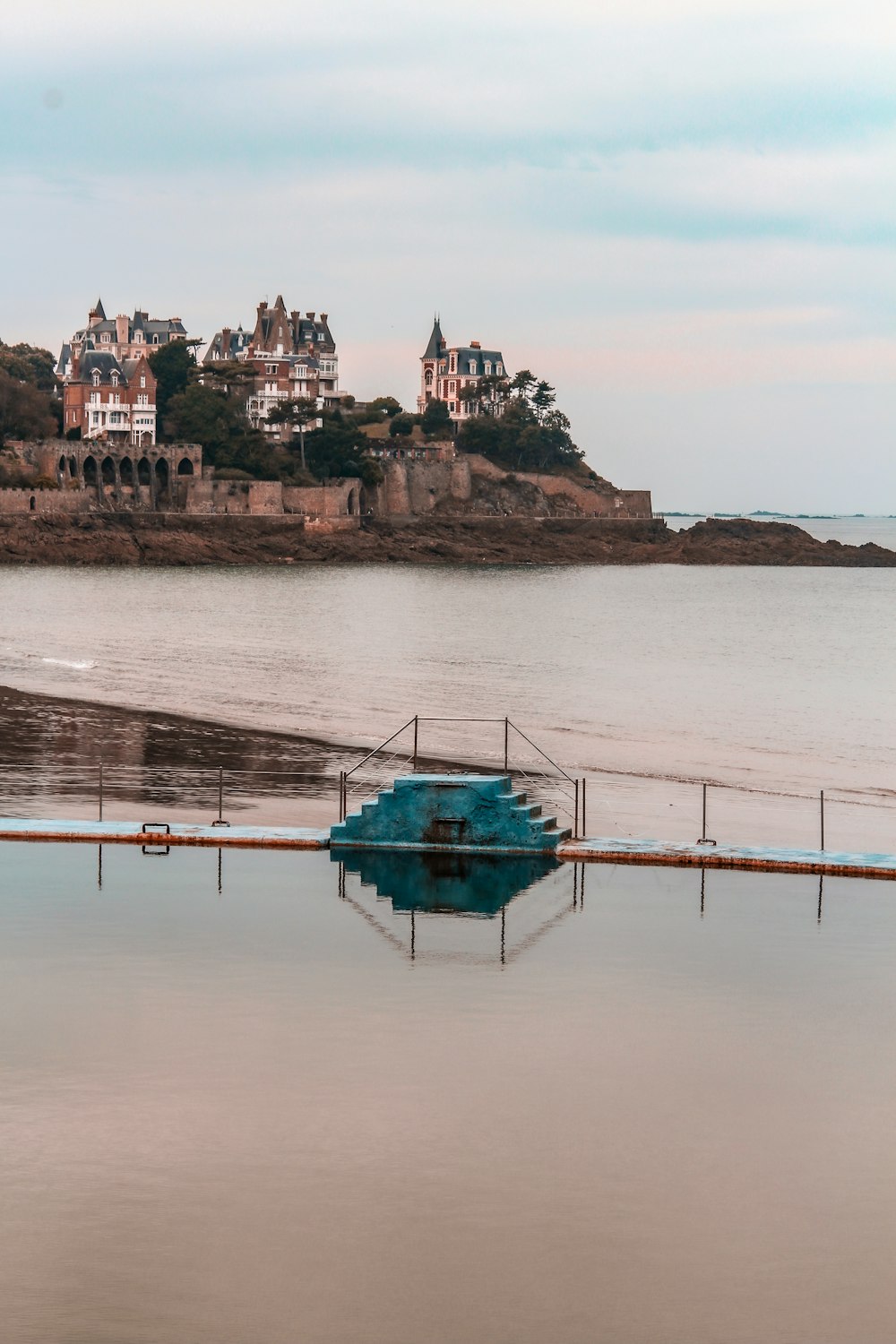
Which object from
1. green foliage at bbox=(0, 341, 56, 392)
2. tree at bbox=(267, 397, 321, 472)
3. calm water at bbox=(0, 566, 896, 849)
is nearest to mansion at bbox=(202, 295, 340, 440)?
tree at bbox=(267, 397, 321, 472)

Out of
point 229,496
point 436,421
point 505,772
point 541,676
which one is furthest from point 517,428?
point 505,772

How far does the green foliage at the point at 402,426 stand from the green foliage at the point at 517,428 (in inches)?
169

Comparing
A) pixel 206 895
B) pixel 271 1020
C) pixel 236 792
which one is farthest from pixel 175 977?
pixel 236 792

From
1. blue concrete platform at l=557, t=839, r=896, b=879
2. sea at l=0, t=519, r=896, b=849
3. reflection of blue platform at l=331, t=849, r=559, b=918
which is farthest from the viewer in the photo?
sea at l=0, t=519, r=896, b=849

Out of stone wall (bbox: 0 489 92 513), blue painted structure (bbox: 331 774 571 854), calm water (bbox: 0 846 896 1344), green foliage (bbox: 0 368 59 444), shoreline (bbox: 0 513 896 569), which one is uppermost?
green foliage (bbox: 0 368 59 444)

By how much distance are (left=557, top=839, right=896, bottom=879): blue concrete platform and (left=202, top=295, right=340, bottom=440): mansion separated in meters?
113

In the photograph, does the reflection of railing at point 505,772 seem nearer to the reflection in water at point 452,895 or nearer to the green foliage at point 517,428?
the reflection in water at point 452,895

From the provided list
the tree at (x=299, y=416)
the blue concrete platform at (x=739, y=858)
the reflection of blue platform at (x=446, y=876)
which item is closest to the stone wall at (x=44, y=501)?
the tree at (x=299, y=416)

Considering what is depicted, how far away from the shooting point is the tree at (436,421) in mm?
141500

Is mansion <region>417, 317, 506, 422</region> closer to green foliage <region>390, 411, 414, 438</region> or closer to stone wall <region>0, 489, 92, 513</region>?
green foliage <region>390, 411, 414, 438</region>

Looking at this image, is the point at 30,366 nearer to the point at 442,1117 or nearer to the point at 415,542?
the point at 415,542

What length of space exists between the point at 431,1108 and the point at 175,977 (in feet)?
11.4

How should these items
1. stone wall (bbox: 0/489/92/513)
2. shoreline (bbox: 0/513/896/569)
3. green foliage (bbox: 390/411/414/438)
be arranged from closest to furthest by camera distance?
stone wall (bbox: 0/489/92/513) → shoreline (bbox: 0/513/896/569) → green foliage (bbox: 390/411/414/438)

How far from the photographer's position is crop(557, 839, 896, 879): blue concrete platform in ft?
58.0
